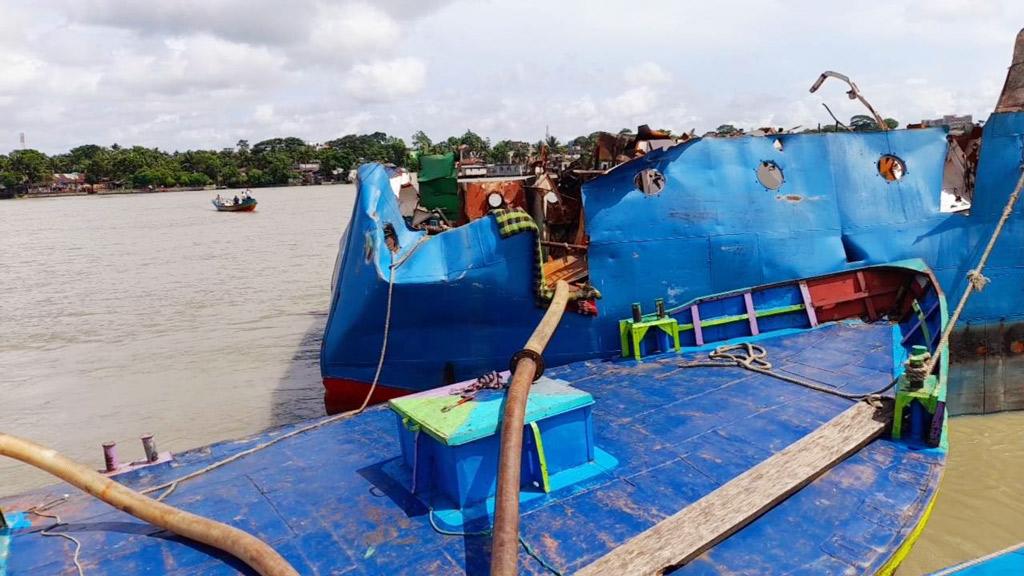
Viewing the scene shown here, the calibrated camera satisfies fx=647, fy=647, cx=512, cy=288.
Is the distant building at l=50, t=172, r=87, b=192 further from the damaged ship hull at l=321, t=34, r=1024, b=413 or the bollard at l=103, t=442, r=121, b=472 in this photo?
the bollard at l=103, t=442, r=121, b=472

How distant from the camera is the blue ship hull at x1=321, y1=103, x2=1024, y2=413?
8109 millimetres

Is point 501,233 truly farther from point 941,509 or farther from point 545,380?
point 941,509

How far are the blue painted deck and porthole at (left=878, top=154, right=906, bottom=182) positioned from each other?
3242mm

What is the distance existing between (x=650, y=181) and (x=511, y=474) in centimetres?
520

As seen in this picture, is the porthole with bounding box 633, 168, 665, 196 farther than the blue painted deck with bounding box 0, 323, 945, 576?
Yes

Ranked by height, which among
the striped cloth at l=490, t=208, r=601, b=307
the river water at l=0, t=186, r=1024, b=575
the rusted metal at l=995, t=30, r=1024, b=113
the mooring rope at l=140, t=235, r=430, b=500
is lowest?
the river water at l=0, t=186, r=1024, b=575

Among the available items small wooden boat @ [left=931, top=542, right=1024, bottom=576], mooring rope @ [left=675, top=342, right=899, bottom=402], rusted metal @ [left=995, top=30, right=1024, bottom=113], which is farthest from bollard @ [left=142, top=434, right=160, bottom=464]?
rusted metal @ [left=995, top=30, right=1024, bottom=113]

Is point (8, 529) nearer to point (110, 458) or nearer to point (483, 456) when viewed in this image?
point (110, 458)

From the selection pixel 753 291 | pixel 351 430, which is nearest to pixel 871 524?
pixel 753 291

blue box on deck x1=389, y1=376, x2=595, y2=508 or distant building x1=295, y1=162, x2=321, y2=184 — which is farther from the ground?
distant building x1=295, y1=162, x2=321, y2=184

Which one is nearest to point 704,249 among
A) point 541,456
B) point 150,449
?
→ point 541,456

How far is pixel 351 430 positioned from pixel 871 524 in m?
4.78

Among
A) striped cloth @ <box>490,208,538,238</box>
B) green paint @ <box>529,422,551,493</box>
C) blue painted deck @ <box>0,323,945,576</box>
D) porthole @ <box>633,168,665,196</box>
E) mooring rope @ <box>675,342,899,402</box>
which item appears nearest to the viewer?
blue painted deck @ <box>0,323,945,576</box>

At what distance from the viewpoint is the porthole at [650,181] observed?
8.34 m
